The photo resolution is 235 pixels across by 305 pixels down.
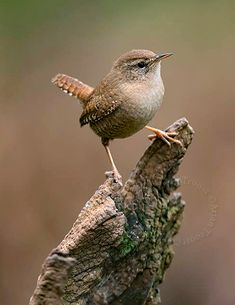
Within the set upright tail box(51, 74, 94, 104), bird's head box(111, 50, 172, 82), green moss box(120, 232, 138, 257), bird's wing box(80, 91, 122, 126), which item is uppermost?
upright tail box(51, 74, 94, 104)

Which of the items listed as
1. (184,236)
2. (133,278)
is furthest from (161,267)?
(184,236)

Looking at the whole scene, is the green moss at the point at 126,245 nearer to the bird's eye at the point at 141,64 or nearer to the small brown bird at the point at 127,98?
the small brown bird at the point at 127,98

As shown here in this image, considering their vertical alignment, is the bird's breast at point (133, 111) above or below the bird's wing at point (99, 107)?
below

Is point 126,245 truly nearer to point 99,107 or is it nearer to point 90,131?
point 99,107

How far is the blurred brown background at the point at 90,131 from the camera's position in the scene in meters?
6.98

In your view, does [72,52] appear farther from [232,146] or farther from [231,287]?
[231,287]

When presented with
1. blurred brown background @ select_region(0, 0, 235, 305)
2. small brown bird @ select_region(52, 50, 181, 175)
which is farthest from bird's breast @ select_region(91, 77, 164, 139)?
blurred brown background @ select_region(0, 0, 235, 305)

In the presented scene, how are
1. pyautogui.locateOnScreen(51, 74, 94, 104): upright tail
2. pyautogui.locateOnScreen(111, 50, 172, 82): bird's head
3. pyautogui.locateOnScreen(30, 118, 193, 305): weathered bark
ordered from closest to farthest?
pyautogui.locateOnScreen(30, 118, 193, 305): weathered bark
pyautogui.locateOnScreen(111, 50, 172, 82): bird's head
pyautogui.locateOnScreen(51, 74, 94, 104): upright tail

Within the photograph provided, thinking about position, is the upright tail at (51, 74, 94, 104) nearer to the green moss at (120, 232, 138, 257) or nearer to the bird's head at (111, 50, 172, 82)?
the bird's head at (111, 50, 172, 82)

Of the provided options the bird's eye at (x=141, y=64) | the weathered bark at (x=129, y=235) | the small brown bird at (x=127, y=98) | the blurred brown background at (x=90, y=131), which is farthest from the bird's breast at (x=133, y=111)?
the blurred brown background at (x=90, y=131)

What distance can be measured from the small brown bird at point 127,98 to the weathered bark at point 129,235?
1.17 ft

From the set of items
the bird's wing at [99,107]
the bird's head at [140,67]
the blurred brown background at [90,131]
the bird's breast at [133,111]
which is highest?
the blurred brown background at [90,131]

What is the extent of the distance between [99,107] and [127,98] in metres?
0.19

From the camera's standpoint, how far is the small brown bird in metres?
3.83
